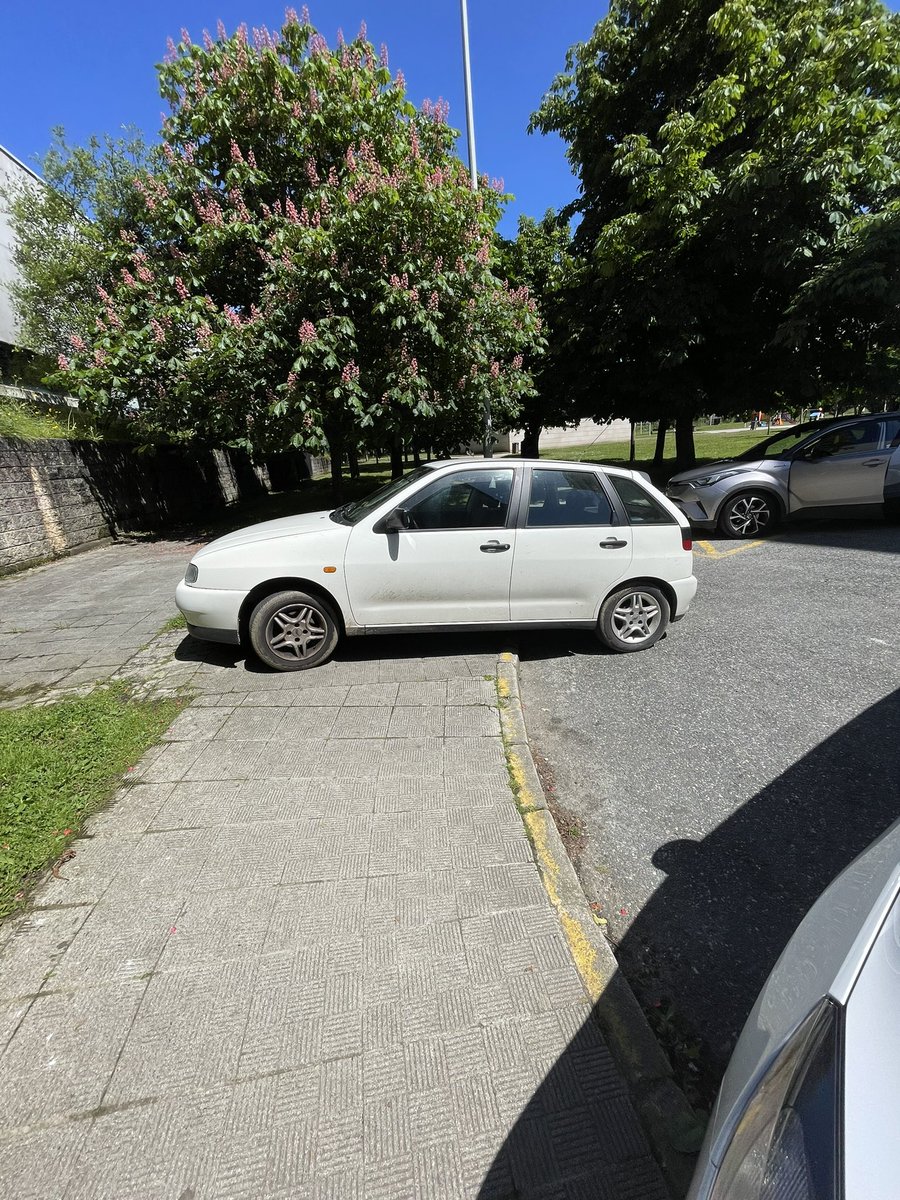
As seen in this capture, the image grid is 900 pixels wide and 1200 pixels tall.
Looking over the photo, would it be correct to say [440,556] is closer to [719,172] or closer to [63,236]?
[719,172]

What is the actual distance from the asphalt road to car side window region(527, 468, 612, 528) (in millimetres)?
1201

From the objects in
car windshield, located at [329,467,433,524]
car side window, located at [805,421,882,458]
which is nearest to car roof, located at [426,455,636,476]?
car windshield, located at [329,467,433,524]

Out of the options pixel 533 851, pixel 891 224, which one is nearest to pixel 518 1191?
pixel 533 851

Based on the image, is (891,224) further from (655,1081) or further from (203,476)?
(203,476)

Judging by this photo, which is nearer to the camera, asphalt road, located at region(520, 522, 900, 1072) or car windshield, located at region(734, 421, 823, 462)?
asphalt road, located at region(520, 522, 900, 1072)

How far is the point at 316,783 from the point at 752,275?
12989mm

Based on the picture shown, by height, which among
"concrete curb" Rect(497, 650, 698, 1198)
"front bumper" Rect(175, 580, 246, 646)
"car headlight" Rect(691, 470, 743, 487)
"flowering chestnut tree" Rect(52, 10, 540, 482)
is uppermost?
"flowering chestnut tree" Rect(52, 10, 540, 482)

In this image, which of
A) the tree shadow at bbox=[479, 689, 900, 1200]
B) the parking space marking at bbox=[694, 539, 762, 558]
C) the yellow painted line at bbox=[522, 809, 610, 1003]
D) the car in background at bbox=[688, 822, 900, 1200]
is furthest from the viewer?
the parking space marking at bbox=[694, 539, 762, 558]

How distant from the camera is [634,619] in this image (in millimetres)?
A: 4617

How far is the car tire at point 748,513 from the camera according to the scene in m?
8.21

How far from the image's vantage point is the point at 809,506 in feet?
26.7

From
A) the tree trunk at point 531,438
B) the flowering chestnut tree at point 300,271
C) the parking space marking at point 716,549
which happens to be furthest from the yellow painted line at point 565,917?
the tree trunk at point 531,438

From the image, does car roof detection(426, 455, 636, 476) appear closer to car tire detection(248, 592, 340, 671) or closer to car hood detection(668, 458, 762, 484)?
car tire detection(248, 592, 340, 671)

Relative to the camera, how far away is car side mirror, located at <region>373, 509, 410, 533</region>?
410 cm
